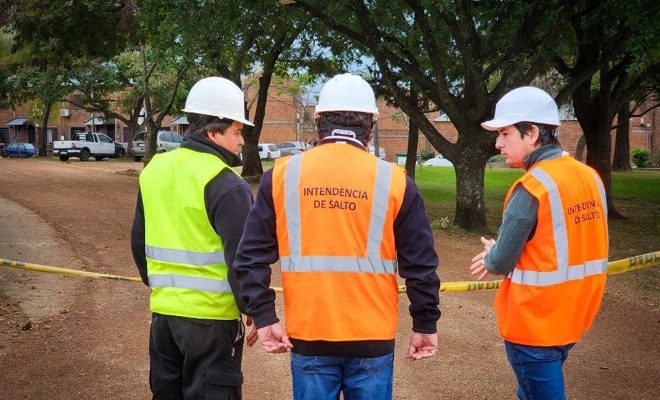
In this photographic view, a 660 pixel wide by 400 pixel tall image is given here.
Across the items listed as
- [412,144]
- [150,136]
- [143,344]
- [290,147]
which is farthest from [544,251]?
[290,147]

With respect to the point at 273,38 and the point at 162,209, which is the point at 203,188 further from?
the point at 273,38

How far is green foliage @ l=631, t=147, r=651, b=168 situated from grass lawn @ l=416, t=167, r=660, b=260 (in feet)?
39.6

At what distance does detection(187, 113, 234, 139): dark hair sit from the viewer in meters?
3.96

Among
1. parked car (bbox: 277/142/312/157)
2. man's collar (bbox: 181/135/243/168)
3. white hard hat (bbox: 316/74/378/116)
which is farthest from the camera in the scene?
parked car (bbox: 277/142/312/157)

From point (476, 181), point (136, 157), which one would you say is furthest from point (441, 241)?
point (136, 157)

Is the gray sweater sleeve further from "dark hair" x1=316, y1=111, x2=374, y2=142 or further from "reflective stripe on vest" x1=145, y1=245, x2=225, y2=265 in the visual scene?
"reflective stripe on vest" x1=145, y1=245, x2=225, y2=265

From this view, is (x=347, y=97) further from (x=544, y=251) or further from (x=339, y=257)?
(x=544, y=251)

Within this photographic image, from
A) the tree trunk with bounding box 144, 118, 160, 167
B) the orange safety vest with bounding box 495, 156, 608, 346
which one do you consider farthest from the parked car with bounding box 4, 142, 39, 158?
the orange safety vest with bounding box 495, 156, 608, 346

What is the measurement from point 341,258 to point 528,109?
127cm

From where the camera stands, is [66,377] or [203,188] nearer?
[203,188]

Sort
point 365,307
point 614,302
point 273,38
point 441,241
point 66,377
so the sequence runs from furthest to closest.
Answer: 1. point 273,38
2. point 441,241
3. point 614,302
4. point 66,377
5. point 365,307

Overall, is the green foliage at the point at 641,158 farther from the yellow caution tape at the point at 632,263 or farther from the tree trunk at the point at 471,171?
the yellow caution tape at the point at 632,263

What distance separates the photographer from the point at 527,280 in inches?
145

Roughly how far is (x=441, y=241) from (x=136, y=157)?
3624 cm
